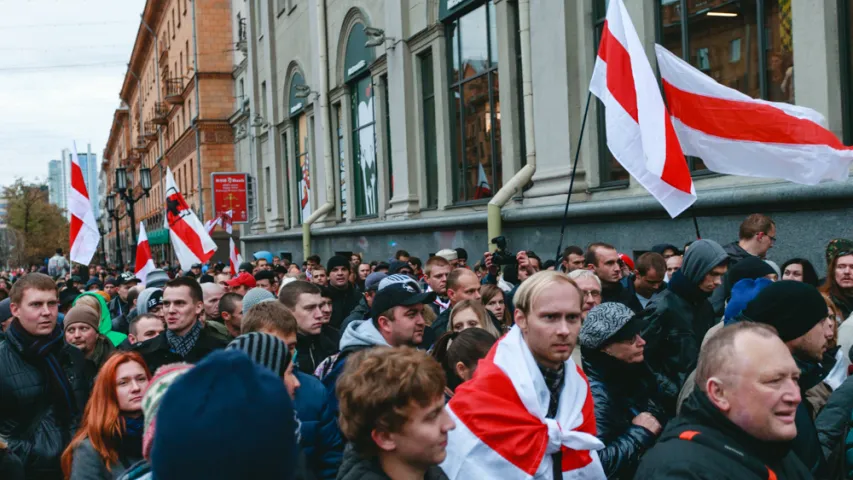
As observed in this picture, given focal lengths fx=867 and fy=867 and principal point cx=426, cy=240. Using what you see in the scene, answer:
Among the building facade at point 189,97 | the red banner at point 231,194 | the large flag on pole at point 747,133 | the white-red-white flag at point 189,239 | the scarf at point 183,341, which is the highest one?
the building facade at point 189,97

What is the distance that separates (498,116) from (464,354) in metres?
11.6

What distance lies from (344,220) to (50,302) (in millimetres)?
18716

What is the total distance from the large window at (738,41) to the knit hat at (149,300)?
6.71 m

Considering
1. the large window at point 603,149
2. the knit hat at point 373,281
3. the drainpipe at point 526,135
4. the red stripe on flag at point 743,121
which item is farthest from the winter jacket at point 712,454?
the drainpipe at point 526,135

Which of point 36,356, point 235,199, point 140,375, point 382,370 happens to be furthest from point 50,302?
point 235,199

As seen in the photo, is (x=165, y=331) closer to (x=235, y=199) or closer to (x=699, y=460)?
(x=699, y=460)

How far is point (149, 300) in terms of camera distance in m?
7.92

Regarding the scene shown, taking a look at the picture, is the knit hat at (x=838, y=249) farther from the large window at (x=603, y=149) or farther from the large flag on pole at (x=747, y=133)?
the large window at (x=603, y=149)

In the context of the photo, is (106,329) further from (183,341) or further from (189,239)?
(189,239)

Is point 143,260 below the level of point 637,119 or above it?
below

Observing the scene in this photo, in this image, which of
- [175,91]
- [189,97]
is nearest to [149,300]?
[189,97]

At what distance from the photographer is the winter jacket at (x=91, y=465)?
3709 millimetres

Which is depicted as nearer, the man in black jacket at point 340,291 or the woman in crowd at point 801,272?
the woman in crowd at point 801,272

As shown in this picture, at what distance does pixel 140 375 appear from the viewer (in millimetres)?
4156
